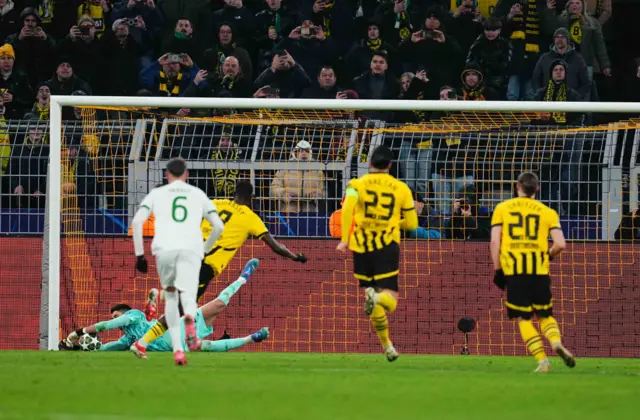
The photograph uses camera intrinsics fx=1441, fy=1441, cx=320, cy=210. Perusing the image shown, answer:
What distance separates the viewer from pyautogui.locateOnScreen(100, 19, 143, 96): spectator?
22.5 m

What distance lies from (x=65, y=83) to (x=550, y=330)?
11038mm

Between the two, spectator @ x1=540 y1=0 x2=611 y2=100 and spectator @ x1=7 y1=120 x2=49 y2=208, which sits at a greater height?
spectator @ x1=540 y1=0 x2=611 y2=100

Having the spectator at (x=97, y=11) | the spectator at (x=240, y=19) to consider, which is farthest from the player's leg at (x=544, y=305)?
the spectator at (x=97, y=11)

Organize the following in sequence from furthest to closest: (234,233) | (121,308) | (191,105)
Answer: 1. (121,308)
2. (191,105)
3. (234,233)

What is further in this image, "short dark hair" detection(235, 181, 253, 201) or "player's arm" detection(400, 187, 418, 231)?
"short dark hair" detection(235, 181, 253, 201)

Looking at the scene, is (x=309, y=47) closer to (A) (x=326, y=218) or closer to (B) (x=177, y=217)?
(A) (x=326, y=218)

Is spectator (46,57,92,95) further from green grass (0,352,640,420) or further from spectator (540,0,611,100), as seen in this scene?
green grass (0,352,640,420)

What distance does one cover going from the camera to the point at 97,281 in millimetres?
18906

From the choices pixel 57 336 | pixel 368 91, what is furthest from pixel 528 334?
pixel 368 91

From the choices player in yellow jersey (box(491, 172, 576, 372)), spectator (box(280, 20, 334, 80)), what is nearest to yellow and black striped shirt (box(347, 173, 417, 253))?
player in yellow jersey (box(491, 172, 576, 372))

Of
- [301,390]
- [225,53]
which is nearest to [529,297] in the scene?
[301,390]

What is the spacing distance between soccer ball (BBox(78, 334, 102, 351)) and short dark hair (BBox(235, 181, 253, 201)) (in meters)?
2.57

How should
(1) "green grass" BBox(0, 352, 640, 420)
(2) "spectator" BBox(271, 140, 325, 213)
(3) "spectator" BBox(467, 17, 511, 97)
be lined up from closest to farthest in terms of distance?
(1) "green grass" BBox(0, 352, 640, 420), (2) "spectator" BBox(271, 140, 325, 213), (3) "spectator" BBox(467, 17, 511, 97)

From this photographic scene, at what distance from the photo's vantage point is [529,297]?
516 inches
